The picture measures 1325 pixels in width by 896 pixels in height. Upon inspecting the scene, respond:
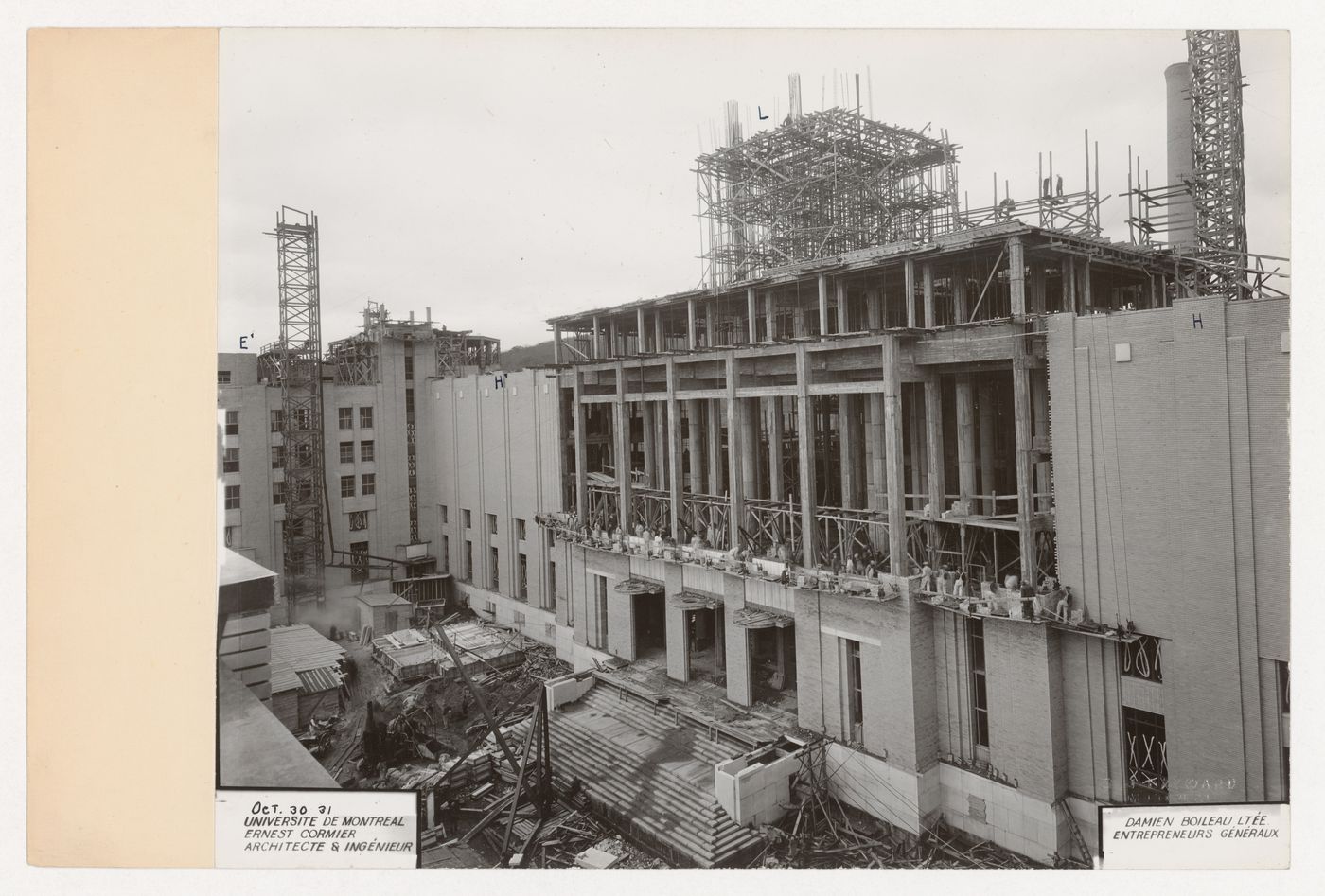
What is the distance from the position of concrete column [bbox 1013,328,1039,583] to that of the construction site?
9cm

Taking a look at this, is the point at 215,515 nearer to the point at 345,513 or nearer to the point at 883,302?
the point at 883,302

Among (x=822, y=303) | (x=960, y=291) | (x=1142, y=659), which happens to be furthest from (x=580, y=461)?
(x=1142, y=659)

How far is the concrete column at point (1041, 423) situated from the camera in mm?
19219

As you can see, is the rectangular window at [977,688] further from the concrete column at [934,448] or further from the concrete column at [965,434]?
the concrete column at [965,434]

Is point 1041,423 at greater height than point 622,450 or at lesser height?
greater

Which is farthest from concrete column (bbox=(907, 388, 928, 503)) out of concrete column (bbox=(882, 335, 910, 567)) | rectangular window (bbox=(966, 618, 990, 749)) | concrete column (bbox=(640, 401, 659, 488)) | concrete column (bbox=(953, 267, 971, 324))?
concrete column (bbox=(640, 401, 659, 488))

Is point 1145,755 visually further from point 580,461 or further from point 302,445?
point 302,445

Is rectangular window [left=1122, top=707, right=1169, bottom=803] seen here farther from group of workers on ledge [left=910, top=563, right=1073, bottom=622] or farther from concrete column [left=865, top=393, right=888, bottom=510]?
concrete column [left=865, top=393, right=888, bottom=510]

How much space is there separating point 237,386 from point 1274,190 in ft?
120

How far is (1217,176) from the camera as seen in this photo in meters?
21.1

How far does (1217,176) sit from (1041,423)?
8.31m

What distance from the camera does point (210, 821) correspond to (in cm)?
1480

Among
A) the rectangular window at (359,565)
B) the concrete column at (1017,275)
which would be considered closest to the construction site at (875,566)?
the concrete column at (1017,275)

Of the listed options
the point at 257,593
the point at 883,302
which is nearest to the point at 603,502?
the point at 883,302
